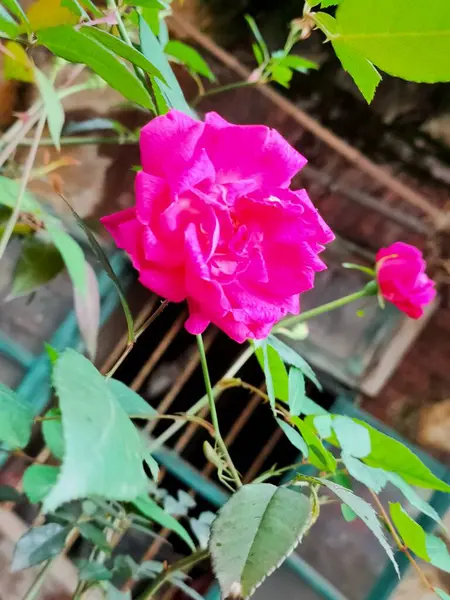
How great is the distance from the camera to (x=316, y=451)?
387mm

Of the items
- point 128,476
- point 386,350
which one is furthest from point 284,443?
point 128,476

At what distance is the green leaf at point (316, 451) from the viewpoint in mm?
369

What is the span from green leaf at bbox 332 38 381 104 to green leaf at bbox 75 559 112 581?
558 millimetres

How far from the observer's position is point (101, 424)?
209 millimetres

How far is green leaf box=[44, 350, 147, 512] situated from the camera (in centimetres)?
18

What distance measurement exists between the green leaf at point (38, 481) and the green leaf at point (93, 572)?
0.12m

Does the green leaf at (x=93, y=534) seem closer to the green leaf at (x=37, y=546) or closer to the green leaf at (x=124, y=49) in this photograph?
the green leaf at (x=37, y=546)

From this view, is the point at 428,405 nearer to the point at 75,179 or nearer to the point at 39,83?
the point at 75,179

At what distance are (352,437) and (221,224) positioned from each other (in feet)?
0.65

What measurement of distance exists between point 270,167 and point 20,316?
1.05 meters

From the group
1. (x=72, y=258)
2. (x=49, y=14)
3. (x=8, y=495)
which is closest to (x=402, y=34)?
(x=72, y=258)

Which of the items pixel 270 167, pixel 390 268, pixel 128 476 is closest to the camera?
pixel 128 476

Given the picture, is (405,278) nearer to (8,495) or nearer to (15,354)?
(8,495)

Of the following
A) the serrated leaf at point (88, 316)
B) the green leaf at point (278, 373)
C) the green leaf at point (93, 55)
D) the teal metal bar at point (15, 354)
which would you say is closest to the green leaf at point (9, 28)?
the green leaf at point (93, 55)
